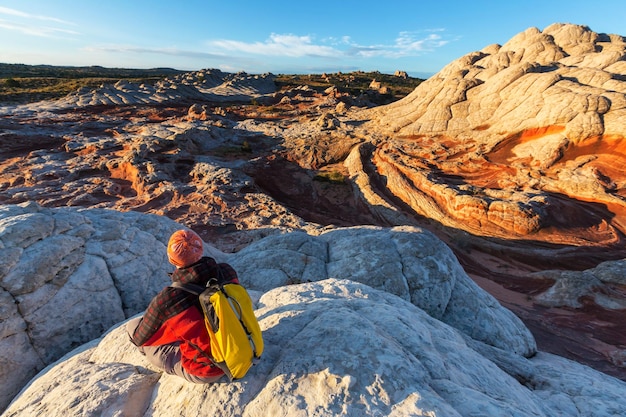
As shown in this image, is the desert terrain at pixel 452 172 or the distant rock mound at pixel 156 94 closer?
the desert terrain at pixel 452 172

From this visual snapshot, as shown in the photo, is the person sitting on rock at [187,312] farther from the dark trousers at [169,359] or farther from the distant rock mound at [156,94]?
the distant rock mound at [156,94]

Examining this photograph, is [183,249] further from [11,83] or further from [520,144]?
[11,83]

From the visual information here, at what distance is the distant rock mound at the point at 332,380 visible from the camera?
3666mm

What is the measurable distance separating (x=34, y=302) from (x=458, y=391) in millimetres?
7675

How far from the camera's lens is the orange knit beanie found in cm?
372

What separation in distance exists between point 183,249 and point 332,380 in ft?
7.60

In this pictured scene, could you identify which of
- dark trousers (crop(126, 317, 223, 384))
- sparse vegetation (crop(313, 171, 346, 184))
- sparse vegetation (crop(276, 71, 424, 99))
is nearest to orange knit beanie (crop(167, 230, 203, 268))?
dark trousers (crop(126, 317, 223, 384))

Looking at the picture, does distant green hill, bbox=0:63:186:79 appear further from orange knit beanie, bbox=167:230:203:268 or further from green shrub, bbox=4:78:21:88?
orange knit beanie, bbox=167:230:203:268

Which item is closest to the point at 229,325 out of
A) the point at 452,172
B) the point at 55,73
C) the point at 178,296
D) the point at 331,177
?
the point at 178,296

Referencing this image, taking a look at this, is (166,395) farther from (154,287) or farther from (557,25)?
(557,25)

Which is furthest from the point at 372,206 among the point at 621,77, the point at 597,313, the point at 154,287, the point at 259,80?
the point at 259,80

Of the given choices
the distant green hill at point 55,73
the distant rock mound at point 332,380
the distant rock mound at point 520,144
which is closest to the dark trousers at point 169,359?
Answer: the distant rock mound at point 332,380

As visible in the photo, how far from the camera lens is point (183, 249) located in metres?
Answer: 3.73

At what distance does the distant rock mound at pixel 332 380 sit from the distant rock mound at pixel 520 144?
15.9m
